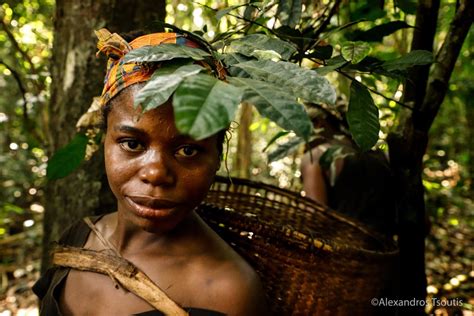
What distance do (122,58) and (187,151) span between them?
0.91 ft

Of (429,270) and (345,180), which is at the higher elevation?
(345,180)

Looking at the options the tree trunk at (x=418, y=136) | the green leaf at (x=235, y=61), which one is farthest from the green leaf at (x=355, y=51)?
the tree trunk at (x=418, y=136)

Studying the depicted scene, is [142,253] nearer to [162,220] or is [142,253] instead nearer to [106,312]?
[106,312]

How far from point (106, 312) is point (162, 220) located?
415mm

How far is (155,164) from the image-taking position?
104cm

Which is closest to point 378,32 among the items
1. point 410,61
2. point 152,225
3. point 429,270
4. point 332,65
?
point 410,61

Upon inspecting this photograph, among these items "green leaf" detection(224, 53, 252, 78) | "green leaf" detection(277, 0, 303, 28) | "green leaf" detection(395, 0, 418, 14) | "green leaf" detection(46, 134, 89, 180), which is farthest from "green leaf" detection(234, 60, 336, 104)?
"green leaf" detection(395, 0, 418, 14)

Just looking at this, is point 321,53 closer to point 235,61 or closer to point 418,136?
point 235,61

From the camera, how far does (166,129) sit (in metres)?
1.04

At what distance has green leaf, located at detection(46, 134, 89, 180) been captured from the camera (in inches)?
59.8

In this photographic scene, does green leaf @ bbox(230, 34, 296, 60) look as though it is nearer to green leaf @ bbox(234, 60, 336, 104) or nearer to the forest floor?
green leaf @ bbox(234, 60, 336, 104)

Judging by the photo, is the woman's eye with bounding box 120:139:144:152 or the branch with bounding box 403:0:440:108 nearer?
the woman's eye with bounding box 120:139:144:152

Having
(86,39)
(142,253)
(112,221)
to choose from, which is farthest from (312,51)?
(86,39)

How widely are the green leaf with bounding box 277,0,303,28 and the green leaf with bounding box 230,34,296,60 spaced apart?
14.7 inches
